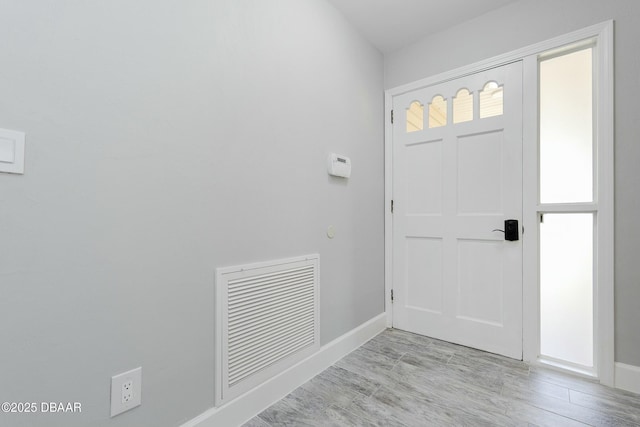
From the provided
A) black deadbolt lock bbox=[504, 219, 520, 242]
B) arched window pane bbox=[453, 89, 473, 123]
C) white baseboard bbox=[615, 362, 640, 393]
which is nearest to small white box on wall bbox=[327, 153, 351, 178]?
arched window pane bbox=[453, 89, 473, 123]

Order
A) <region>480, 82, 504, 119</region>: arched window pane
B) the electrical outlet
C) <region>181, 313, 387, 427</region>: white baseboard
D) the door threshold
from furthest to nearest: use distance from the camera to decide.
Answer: <region>480, 82, 504, 119</region>: arched window pane < the door threshold < <region>181, 313, 387, 427</region>: white baseboard < the electrical outlet

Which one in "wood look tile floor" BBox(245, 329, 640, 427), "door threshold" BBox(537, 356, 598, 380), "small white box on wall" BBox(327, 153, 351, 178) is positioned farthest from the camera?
"small white box on wall" BBox(327, 153, 351, 178)

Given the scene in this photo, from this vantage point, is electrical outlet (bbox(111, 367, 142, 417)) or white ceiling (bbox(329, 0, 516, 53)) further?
white ceiling (bbox(329, 0, 516, 53))

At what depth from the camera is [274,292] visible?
1.65m

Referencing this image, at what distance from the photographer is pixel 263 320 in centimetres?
158

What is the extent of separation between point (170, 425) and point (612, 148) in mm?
2774

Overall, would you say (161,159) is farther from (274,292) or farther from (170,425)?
(170,425)

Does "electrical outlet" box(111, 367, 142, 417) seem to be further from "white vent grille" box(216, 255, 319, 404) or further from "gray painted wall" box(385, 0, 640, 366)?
"gray painted wall" box(385, 0, 640, 366)

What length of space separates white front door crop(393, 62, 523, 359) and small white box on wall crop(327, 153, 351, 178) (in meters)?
0.70

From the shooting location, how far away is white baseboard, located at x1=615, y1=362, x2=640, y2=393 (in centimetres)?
168

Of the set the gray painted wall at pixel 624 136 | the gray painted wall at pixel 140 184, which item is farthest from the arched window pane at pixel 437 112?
the gray painted wall at pixel 140 184

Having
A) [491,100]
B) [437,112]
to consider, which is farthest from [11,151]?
[491,100]

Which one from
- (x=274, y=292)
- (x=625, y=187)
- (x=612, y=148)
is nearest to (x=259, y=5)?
(x=274, y=292)

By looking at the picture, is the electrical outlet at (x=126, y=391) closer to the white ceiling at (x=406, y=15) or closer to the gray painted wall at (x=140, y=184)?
the gray painted wall at (x=140, y=184)
